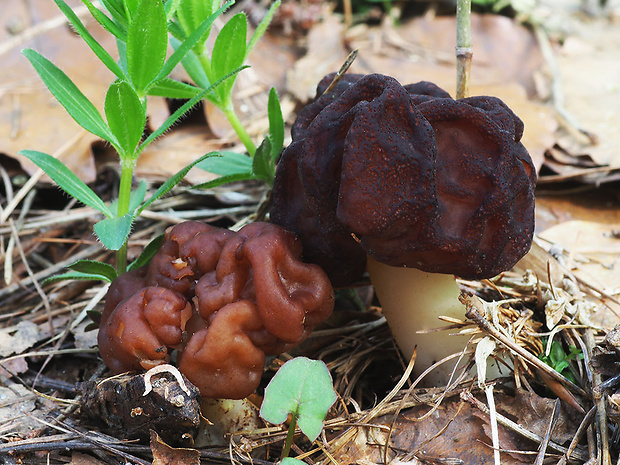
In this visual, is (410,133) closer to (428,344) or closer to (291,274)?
(291,274)

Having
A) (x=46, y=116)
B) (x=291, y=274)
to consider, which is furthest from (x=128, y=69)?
(x=46, y=116)

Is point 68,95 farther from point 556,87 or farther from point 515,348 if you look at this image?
point 556,87

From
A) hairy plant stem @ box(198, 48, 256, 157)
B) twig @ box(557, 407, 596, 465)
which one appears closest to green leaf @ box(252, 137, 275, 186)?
hairy plant stem @ box(198, 48, 256, 157)

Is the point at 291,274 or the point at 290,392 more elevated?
the point at 291,274

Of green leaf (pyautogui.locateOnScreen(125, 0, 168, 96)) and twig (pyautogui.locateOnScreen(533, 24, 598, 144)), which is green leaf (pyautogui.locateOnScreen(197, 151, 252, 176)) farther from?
twig (pyautogui.locateOnScreen(533, 24, 598, 144))

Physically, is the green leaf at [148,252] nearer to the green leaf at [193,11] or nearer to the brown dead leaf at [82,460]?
the brown dead leaf at [82,460]

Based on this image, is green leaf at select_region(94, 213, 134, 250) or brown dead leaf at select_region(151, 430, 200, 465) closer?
brown dead leaf at select_region(151, 430, 200, 465)
